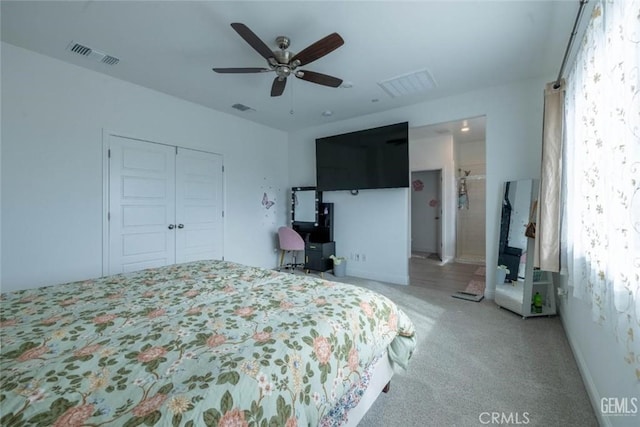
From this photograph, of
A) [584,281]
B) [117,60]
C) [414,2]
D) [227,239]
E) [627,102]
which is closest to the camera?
[627,102]

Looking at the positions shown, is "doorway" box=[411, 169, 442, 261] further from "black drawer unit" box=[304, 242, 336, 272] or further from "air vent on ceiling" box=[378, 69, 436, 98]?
"air vent on ceiling" box=[378, 69, 436, 98]

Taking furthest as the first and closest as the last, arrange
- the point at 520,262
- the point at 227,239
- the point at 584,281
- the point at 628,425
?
the point at 227,239 < the point at 520,262 < the point at 584,281 < the point at 628,425

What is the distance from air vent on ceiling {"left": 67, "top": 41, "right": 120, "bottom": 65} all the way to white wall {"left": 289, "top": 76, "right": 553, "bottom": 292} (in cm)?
313

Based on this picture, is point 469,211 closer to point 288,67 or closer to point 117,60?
point 288,67

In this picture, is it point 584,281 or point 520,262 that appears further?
point 520,262

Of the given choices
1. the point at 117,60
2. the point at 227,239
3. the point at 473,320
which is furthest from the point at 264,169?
the point at 473,320

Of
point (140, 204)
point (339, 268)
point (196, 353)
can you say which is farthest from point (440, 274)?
point (140, 204)

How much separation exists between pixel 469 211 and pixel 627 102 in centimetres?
566

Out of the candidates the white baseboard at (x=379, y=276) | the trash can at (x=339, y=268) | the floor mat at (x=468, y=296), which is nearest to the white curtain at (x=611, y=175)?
the floor mat at (x=468, y=296)

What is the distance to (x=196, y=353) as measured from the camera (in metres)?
0.94

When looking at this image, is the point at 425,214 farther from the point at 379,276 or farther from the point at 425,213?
Answer: the point at 379,276

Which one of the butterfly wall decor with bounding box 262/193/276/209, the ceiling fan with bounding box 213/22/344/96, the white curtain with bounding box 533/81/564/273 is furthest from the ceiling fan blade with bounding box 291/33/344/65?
the butterfly wall decor with bounding box 262/193/276/209

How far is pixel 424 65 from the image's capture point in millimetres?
2893

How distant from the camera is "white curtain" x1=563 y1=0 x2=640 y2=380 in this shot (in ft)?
3.12
